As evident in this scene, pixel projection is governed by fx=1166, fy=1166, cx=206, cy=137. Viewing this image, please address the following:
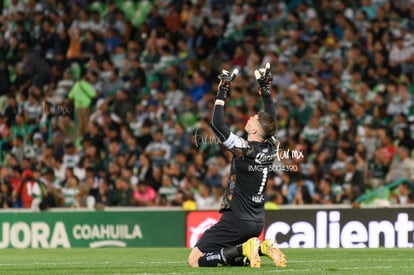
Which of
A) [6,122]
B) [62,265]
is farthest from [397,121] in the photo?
[62,265]

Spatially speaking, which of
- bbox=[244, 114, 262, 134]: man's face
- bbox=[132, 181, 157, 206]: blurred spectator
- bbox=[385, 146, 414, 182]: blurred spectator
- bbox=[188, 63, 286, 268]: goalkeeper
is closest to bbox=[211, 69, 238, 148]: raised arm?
bbox=[188, 63, 286, 268]: goalkeeper

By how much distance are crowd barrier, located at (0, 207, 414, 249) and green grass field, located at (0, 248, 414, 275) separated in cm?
162

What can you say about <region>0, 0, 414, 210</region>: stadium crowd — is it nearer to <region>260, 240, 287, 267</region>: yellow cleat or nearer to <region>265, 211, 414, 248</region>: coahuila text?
<region>265, 211, 414, 248</region>: coahuila text

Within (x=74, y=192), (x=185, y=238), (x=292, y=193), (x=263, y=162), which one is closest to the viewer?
(x=263, y=162)

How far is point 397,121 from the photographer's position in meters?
23.3

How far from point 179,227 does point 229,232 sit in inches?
306

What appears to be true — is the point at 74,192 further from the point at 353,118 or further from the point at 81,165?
the point at 353,118

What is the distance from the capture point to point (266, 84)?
13156mm

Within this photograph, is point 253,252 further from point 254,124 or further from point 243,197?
point 254,124

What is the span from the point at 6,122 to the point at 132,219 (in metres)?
7.11

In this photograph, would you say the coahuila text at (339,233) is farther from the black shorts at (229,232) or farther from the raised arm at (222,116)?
the raised arm at (222,116)

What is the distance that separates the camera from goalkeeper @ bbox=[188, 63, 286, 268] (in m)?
12.6

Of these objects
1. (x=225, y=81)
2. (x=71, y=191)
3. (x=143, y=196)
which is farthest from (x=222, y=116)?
(x=71, y=191)

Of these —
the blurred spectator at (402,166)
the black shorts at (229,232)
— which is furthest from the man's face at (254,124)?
the blurred spectator at (402,166)
